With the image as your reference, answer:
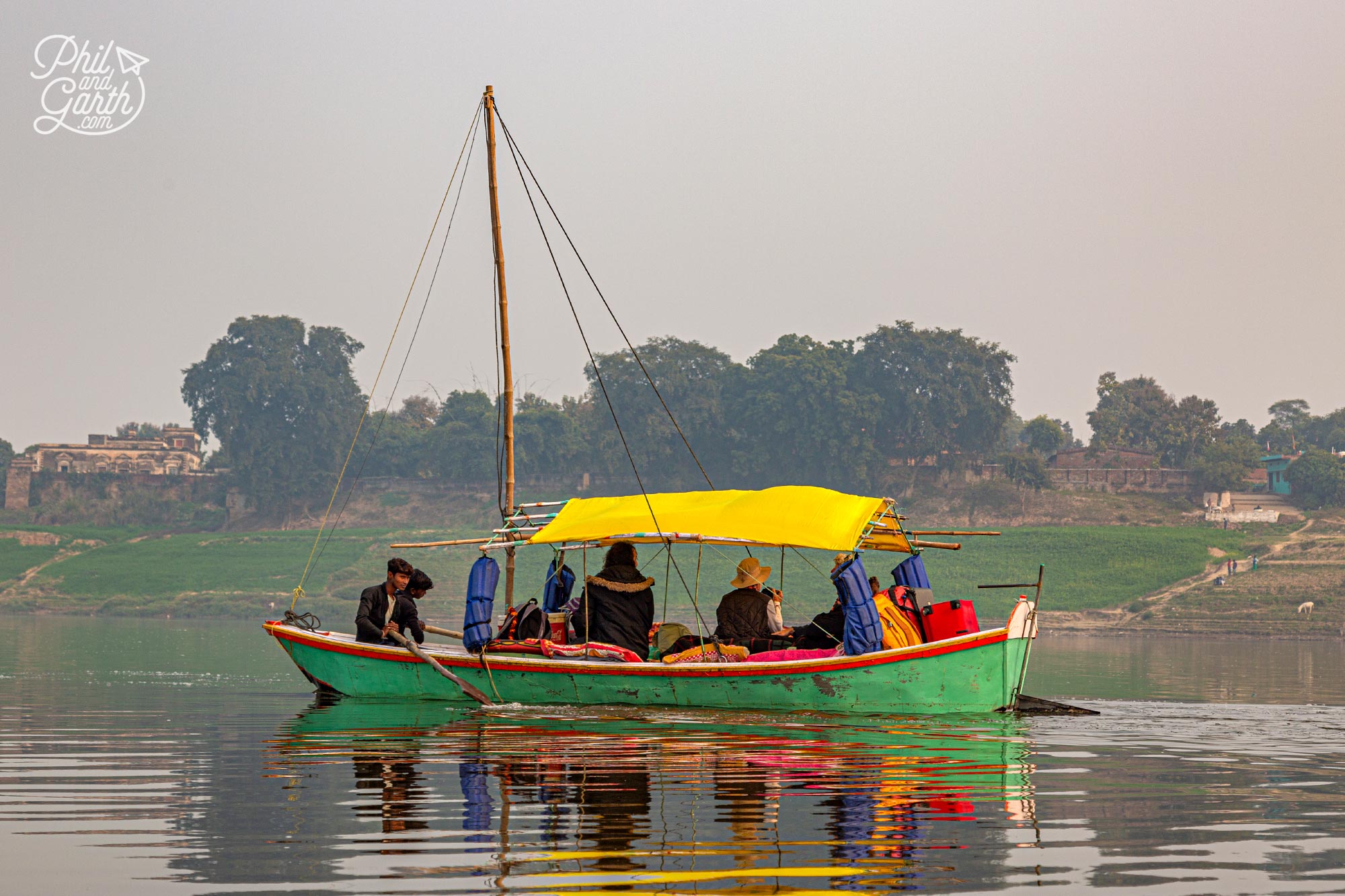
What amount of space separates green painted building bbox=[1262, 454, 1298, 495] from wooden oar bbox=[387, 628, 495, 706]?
91.8m

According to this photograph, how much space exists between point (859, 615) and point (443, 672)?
516 centimetres

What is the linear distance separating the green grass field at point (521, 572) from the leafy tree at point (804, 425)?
18.9 m

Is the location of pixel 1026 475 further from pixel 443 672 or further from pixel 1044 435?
pixel 443 672

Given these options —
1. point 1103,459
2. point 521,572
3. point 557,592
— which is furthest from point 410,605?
point 1103,459

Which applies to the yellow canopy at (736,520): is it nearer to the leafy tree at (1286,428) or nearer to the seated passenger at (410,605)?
the seated passenger at (410,605)

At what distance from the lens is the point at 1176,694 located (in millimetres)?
25734

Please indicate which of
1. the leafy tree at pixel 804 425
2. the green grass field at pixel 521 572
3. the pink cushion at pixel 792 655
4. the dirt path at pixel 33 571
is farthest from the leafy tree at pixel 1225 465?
the pink cushion at pixel 792 655

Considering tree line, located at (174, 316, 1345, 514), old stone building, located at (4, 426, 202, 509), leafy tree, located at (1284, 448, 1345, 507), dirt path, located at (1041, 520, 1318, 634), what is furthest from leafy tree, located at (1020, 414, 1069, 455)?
old stone building, located at (4, 426, 202, 509)

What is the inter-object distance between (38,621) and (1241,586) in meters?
52.7

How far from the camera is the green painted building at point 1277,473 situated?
102 m

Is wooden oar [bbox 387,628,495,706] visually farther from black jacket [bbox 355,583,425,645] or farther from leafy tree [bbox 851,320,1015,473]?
leafy tree [bbox 851,320,1015,473]

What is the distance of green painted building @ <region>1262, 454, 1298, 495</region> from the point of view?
334ft

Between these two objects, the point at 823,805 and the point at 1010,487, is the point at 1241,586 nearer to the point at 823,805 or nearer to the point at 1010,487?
the point at 1010,487

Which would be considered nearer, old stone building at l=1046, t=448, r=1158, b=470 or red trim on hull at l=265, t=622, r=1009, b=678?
red trim on hull at l=265, t=622, r=1009, b=678
